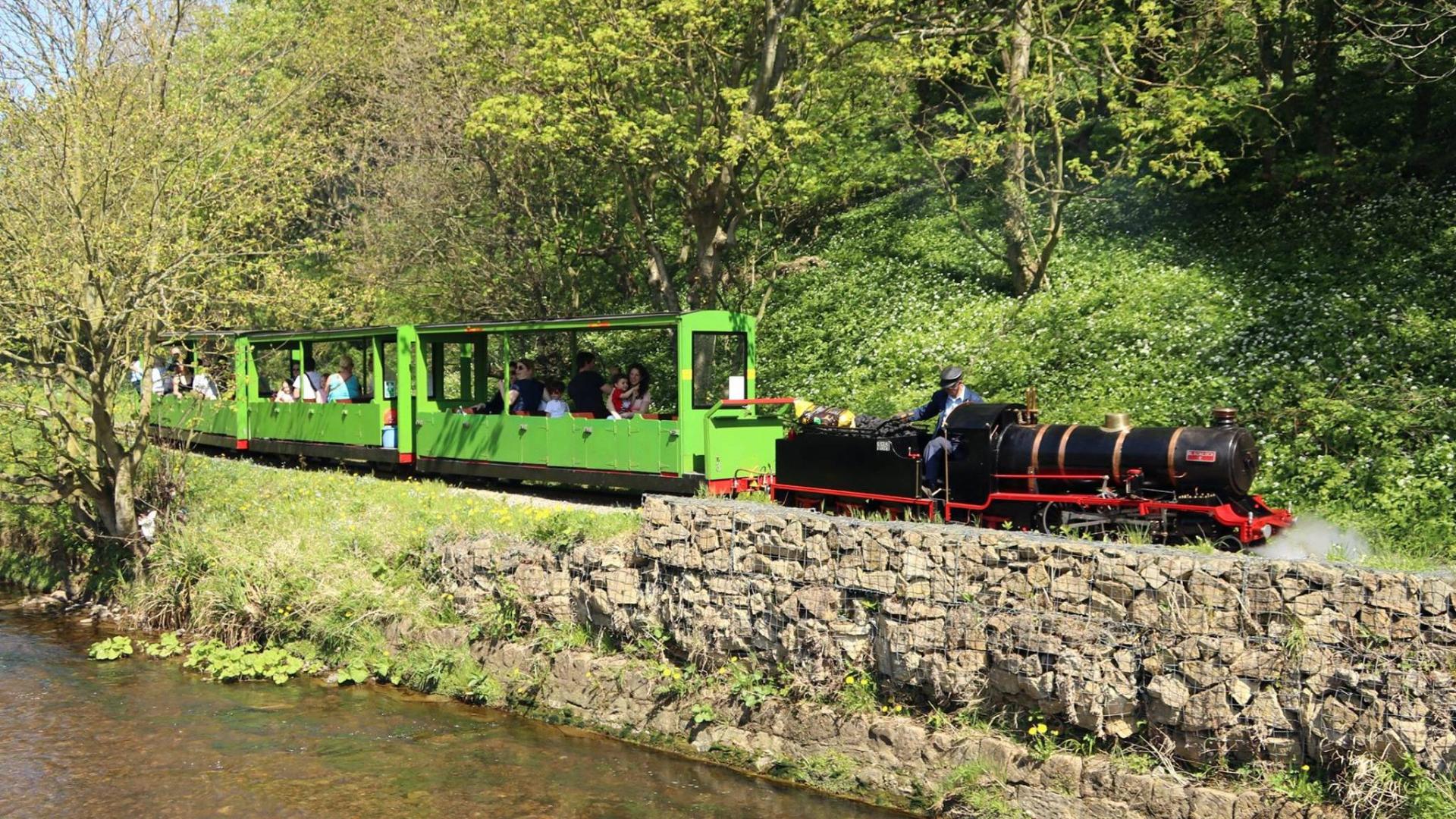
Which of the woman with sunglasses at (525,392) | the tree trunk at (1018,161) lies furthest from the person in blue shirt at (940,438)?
the woman with sunglasses at (525,392)

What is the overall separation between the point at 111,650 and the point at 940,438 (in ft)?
30.6

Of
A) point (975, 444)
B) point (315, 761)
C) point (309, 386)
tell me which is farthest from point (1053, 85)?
point (309, 386)

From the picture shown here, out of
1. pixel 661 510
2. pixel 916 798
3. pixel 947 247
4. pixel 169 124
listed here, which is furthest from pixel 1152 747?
pixel 947 247

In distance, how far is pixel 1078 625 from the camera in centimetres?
821

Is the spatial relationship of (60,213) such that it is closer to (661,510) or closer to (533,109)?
(533,109)

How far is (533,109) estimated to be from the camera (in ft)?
55.7

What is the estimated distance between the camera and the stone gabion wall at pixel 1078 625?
715cm

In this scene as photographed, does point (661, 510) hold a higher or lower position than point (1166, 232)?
lower

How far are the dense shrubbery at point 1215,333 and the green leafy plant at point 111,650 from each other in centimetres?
1065

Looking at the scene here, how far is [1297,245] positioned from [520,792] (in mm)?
14285

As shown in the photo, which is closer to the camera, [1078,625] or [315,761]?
[1078,625]

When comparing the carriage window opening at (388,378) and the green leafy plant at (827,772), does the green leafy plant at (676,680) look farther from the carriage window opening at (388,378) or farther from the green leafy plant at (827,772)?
the carriage window opening at (388,378)

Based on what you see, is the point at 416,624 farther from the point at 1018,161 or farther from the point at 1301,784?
the point at 1018,161

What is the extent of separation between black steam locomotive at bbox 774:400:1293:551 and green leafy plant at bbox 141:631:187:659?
746 cm
